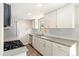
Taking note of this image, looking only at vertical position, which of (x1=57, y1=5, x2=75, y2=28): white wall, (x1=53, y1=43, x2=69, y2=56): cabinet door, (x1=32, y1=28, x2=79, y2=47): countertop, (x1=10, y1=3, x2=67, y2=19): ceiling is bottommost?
(x1=53, y1=43, x2=69, y2=56): cabinet door

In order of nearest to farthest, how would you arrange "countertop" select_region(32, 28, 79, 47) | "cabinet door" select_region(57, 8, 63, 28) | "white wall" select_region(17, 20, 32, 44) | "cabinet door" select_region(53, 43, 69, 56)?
"cabinet door" select_region(53, 43, 69, 56) < "countertop" select_region(32, 28, 79, 47) < "cabinet door" select_region(57, 8, 63, 28) < "white wall" select_region(17, 20, 32, 44)

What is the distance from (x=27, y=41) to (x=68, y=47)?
3.73m

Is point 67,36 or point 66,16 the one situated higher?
point 66,16

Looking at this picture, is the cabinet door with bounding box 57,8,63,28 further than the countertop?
Yes

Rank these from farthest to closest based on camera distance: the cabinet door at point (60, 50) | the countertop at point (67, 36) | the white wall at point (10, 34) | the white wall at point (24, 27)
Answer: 1. the white wall at point (24, 27)
2. the countertop at point (67, 36)
3. the cabinet door at point (60, 50)
4. the white wall at point (10, 34)

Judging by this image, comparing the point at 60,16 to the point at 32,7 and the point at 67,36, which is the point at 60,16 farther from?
the point at 32,7

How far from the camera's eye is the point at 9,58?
442 mm

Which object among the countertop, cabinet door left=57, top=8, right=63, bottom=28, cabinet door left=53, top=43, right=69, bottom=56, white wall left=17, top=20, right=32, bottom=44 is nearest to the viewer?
cabinet door left=53, top=43, right=69, bottom=56

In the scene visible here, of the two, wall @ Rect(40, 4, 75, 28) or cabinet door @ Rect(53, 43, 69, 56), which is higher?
wall @ Rect(40, 4, 75, 28)

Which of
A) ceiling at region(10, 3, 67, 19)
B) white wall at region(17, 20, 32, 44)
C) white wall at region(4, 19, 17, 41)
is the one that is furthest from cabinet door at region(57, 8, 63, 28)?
white wall at region(17, 20, 32, 44)

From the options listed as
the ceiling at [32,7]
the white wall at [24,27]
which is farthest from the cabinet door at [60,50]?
the white wall at [24,27]

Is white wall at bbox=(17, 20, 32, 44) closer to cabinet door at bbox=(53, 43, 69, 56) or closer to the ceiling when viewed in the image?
the ceiling

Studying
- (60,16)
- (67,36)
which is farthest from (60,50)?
(60,16)

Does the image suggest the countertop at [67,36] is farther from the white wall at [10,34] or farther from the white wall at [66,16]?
the white wall at [10,34]
